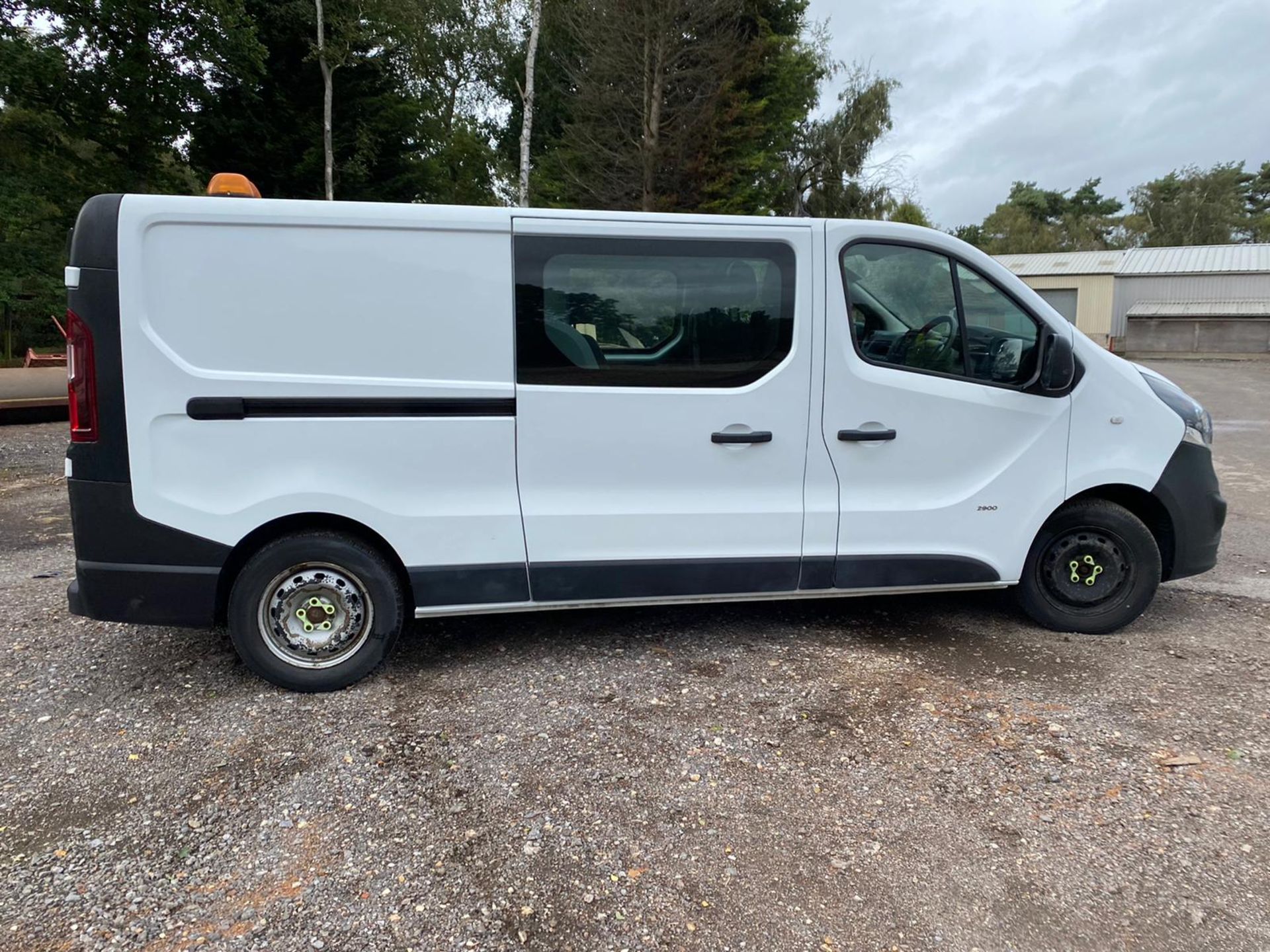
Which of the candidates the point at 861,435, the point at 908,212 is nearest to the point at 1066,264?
the point at 908,212

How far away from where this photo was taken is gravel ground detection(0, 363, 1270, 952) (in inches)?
89.2

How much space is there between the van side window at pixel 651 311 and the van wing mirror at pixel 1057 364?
1.30 m

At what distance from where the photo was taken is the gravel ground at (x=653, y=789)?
2.27 meters

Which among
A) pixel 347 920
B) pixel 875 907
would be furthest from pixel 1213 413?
pixel 347 920

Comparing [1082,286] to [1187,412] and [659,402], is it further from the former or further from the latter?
[659,402]

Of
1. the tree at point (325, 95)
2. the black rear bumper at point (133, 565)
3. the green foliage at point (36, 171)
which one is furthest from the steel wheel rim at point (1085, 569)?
the tree at point (325, 95)

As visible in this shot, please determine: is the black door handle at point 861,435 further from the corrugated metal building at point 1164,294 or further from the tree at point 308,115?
the corrugated metal building at point 1164,294

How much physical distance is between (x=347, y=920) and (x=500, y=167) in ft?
105

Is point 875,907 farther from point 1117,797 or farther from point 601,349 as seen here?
point 601,349

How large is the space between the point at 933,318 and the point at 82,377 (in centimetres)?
377

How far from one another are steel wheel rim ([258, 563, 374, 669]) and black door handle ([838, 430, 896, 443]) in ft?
7.64

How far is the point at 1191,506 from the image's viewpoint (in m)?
4.15

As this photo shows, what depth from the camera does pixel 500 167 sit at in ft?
102

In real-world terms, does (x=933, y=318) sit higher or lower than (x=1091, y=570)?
higher
